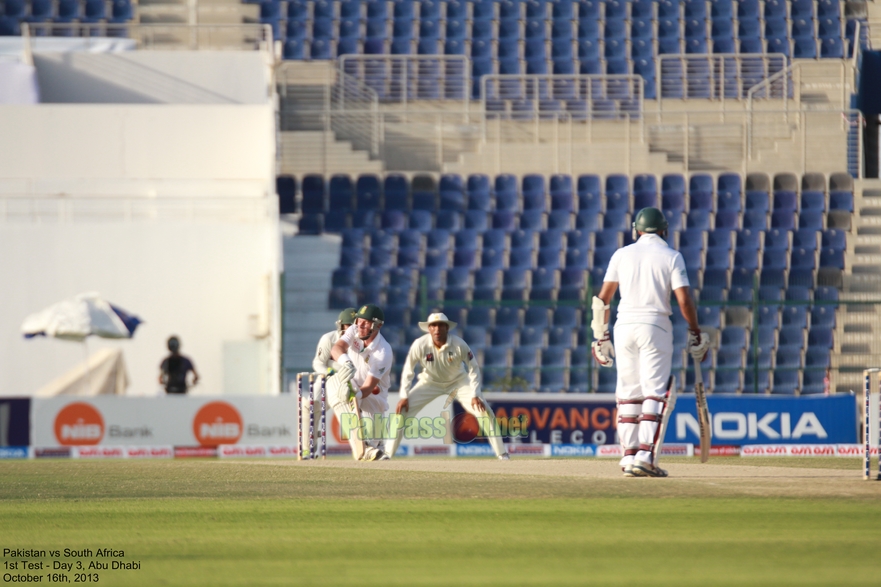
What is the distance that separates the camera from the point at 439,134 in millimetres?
23938

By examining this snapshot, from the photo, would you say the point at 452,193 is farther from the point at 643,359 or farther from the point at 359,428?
the point at 643,359

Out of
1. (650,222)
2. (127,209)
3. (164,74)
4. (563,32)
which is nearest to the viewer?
(650,222)

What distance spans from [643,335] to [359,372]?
4753mm

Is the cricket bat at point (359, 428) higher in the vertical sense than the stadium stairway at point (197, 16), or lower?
lower

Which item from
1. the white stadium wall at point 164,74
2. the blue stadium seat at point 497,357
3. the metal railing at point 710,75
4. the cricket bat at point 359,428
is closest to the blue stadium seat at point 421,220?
the blue stadium seat at point 497,357

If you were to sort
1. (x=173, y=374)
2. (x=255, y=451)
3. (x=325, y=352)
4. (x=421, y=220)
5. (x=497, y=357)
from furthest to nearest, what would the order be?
(x=421, y=220)
(x=497, y=357)
(x=173, y=374)
(x=255, y=451)
(x=325, y=352)

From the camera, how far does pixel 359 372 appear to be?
521 inches

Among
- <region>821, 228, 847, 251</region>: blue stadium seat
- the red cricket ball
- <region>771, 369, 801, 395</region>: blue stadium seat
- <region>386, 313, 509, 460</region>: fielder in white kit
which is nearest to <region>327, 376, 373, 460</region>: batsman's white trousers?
<region>386, 313, 509, 460</region>: fielder in white kit

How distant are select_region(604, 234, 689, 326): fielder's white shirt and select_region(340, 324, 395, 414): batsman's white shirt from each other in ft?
14.1

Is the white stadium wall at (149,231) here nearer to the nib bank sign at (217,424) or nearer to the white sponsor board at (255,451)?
the nib bank sign at (217,424)

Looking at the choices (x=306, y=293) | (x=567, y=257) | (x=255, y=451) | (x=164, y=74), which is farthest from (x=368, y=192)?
(x=255, y=451)

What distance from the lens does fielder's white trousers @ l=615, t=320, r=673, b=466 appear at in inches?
357

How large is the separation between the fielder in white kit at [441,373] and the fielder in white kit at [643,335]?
12.4ft

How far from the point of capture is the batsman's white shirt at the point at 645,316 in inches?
357
